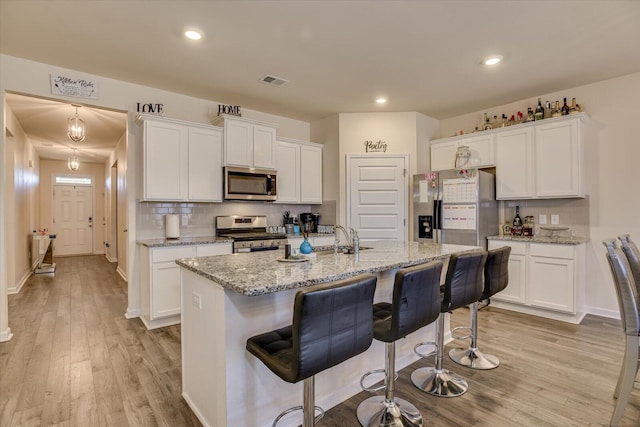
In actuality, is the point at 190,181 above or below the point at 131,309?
above

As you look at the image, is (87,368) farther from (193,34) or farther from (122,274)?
(122,274)

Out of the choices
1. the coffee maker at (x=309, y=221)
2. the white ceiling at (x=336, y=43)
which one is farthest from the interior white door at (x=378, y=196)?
the white ceiling at (x=336, y=43)

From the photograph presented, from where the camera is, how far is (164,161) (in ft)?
12.4

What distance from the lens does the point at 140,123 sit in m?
3.77

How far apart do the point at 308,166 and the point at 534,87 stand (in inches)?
124

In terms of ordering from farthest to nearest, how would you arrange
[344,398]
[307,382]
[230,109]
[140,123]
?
[230,109] < [140,123] < [344,398] < [307,382]

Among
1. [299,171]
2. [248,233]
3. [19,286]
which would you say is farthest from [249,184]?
[19,286]

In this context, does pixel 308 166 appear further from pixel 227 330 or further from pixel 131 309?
pixel 227 330

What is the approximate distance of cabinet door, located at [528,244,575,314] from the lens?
3.59 m

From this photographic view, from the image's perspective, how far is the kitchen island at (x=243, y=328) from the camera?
5.38 feet

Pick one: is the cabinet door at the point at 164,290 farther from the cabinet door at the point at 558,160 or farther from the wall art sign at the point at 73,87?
the cabinet door at the point at 558,160

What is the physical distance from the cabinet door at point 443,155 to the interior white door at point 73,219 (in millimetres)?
9270

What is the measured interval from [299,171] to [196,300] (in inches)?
134

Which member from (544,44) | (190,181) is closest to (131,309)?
(190,181)
